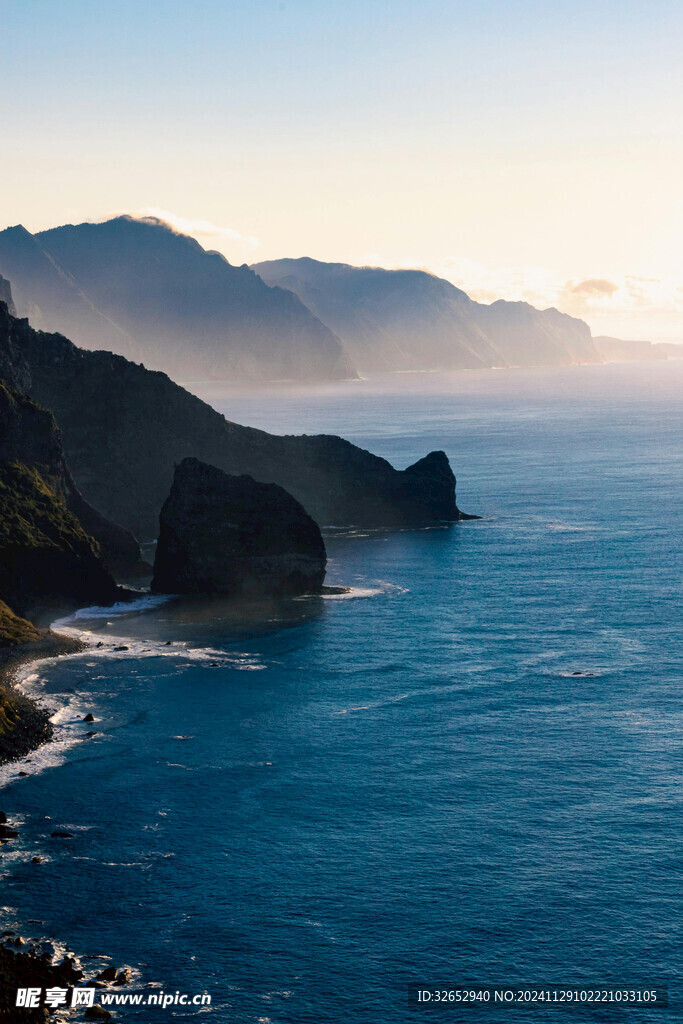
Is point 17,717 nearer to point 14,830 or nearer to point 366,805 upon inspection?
point 14,830

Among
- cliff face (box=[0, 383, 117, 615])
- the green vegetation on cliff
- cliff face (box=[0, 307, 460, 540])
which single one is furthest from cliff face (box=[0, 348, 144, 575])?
the green vegetation on cliff

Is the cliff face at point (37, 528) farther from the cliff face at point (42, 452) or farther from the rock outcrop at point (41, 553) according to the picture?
the cliff face at point (42, 452)

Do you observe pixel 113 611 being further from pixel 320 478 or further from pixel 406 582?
pixel 320 478

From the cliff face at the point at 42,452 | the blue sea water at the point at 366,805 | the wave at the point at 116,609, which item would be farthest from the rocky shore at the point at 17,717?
the cliff face at the point at 42,452

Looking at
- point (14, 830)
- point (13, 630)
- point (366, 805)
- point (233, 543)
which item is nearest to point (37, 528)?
point (13, 630)

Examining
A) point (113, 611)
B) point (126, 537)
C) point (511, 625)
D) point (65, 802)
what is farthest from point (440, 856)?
point (126, 537)
